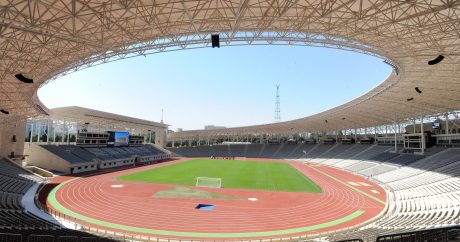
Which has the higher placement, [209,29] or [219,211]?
[209,29]

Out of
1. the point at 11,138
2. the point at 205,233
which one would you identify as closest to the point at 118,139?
the point at 11,138

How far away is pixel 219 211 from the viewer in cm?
2317

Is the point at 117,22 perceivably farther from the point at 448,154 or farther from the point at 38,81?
the point at 448,154

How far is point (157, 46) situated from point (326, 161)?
5261cm

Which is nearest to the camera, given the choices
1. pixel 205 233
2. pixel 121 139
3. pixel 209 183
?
pixel 205 233

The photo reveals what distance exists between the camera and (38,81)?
23.9m

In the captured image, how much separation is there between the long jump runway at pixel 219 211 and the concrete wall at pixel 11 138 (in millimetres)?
12038

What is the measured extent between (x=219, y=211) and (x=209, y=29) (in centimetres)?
1367

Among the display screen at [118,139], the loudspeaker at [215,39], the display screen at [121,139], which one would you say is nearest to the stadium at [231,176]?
the loudspeaker at [215,39]

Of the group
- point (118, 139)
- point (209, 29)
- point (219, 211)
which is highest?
point (209, 29)

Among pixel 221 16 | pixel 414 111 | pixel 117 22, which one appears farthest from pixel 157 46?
pixel 414 111

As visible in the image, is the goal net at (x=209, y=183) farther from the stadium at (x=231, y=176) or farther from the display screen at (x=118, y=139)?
the display screen at (x=118, y=139)

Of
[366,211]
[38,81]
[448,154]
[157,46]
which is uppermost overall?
[157,46]

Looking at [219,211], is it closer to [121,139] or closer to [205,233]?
[205,233]
